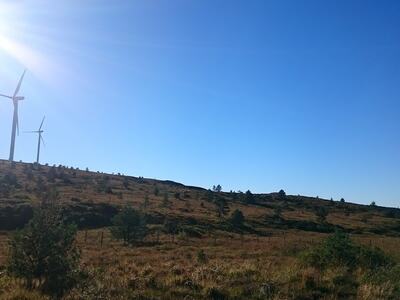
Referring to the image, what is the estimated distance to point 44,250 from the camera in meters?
14.9

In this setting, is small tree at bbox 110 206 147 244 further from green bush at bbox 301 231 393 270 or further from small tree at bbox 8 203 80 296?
small tree at bbox 8 203 80 296

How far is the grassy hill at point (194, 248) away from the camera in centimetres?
1341

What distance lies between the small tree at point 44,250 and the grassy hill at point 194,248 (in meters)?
0.47

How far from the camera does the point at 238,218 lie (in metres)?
61.5

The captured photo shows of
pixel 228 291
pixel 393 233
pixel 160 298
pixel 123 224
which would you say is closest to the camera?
pixel 160 298

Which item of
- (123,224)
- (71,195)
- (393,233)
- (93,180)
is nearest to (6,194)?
(71,195)

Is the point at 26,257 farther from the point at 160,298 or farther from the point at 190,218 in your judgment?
the point at 190,218

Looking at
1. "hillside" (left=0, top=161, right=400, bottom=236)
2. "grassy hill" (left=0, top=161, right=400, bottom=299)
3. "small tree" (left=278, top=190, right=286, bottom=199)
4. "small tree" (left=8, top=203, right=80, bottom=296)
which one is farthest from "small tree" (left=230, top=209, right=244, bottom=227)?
"small tree" (left=278, top=190, right=286, bottom=199)

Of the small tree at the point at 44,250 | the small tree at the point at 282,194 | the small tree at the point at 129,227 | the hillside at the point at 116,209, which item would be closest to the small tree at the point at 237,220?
the hillside at the point at 116,209

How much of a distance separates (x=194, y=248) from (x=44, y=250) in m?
22.2

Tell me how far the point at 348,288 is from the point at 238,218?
155 feet

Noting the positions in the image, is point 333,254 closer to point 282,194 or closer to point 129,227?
point 129,227

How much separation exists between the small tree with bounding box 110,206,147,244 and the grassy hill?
995 mm

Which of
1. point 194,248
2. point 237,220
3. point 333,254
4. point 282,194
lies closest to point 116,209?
point 237,220
